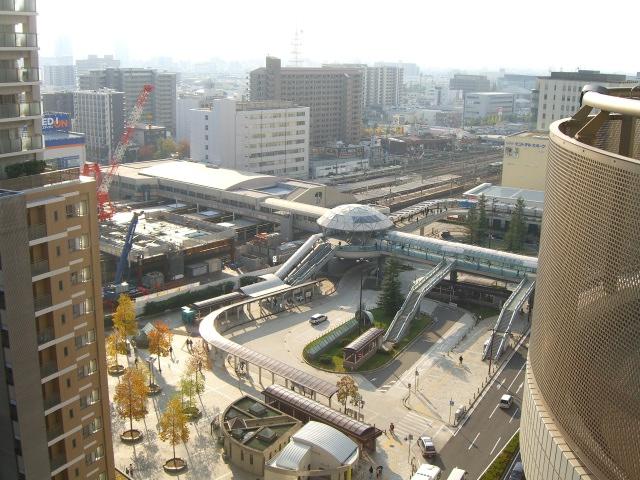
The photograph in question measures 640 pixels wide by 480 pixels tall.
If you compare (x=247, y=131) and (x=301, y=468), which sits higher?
(x=247, y=131)

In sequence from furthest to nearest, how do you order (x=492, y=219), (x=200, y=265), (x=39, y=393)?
1. (x=492, y=219)
2. (x=200, y=265)
3. (x=39, y=393)

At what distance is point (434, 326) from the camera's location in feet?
138

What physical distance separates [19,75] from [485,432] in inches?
895

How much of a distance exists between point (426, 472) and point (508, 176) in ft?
170

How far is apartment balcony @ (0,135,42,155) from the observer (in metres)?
18.9

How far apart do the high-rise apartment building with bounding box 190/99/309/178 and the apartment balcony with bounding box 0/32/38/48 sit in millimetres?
62645

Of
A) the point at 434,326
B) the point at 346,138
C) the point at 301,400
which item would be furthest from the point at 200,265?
the point at 346,138

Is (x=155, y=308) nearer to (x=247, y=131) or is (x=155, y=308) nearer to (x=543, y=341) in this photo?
(x=543, y=341)

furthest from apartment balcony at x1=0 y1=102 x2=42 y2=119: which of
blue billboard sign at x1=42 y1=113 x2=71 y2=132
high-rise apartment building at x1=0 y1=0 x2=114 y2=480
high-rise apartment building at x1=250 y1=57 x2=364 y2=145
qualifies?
high-rise apartment building at x1=250 y1=57 x2=364 y2=145

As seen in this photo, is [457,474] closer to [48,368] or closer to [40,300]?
[48,368]

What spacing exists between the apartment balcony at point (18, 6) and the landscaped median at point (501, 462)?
71.9 ft

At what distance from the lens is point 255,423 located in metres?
29.1

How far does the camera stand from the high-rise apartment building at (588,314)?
15828 millimetres

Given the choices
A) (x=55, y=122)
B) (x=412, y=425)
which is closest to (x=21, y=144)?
(x=412, y=425)
